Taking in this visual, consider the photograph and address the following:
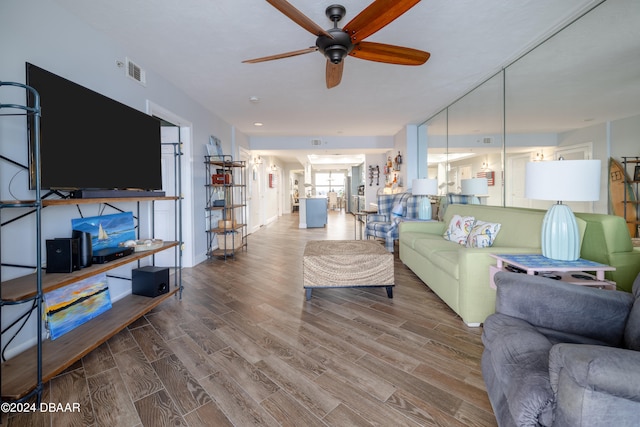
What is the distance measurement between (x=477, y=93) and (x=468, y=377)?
3707mm

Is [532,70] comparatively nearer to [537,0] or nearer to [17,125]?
[537,0]

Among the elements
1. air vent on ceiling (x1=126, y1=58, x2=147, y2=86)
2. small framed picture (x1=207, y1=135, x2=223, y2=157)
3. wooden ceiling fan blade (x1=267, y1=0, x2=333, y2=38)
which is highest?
air vent on ceiling (x1=126, y1=58, x2=147, y2=86)

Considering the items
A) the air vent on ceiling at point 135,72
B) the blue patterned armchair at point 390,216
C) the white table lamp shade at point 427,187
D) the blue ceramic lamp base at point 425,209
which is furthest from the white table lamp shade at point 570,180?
the air vent on ceiling at point 135,72

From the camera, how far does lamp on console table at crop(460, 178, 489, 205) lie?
3705 mm

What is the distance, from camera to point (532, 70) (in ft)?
9.53

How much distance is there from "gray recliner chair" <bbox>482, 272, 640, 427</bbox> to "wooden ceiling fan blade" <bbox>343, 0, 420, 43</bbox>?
1549 mm

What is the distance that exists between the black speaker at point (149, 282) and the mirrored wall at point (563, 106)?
147 inches

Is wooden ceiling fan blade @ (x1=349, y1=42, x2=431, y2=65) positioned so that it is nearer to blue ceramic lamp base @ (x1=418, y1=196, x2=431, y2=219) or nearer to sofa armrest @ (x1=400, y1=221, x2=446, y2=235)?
sofa armrest @ (x1=400, y1=221, x2=446, y2=235)

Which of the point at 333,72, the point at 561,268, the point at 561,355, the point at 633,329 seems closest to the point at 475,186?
the point at 561,268

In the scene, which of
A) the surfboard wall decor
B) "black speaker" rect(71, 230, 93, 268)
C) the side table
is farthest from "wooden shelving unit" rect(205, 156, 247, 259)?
the surfboard wall decor

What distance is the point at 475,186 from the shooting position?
12.4 feet

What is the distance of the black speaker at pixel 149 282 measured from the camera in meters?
2.50

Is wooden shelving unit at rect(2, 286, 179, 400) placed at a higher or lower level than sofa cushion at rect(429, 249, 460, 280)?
lower

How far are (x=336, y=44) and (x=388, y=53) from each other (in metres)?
0.44
